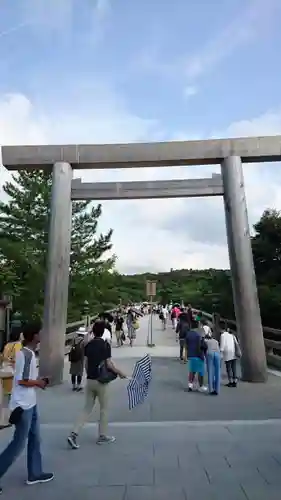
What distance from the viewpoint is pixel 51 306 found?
11.7m

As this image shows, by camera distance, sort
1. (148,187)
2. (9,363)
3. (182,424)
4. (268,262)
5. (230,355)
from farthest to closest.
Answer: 1. (268,262)
2. (148,187)
3. (230,355)
4. (9,363)
5. (182,424)

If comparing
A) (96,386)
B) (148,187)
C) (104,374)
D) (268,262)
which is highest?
(148,187)

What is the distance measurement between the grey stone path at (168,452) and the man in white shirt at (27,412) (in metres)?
0.22

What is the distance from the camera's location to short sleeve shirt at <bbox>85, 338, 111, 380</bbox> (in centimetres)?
596

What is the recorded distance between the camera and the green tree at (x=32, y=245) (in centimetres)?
2142

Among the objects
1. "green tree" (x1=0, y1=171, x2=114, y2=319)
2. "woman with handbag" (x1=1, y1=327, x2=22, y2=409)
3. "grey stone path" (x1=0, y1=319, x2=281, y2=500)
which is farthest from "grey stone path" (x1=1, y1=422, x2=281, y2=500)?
"green tree" (x1=0, y1=171, x2=114, y2=319)

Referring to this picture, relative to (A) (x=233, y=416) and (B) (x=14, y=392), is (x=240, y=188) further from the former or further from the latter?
(B) (x=14, y=392)

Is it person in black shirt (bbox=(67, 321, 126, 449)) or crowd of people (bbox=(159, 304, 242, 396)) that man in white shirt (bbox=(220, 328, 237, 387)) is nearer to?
crowd of people (bbox=(159, 304, 242, 396))

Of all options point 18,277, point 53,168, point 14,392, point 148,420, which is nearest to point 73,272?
point 18,277

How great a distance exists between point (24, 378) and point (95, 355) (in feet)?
5.45

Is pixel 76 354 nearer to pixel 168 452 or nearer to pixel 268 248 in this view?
A: pixel 168 452

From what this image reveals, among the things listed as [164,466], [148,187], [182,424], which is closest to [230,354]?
[182,424]

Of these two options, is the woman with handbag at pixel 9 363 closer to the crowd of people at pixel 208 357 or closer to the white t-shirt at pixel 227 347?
the crowd of people at pixel 208 357

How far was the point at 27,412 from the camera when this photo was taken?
14.5 feet
